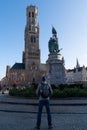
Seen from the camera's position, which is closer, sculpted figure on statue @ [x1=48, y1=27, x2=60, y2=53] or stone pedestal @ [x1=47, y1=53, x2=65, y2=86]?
stone pedestal @ [x1=47, y1=53, x2=65, y2=86]

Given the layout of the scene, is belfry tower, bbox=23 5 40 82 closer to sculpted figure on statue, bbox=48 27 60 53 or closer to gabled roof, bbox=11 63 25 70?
gabled roof, bbox=11 63 25 70

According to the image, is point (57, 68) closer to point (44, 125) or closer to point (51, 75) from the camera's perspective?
point (51, 75)

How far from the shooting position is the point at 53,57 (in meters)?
37.8

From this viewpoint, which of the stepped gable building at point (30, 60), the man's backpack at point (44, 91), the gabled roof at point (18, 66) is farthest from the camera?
the gabled roof at point (18, 66)

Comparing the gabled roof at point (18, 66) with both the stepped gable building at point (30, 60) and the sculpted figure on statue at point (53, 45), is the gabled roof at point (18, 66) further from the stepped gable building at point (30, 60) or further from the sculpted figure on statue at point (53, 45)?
the sculpted figure on statue at point (53, 45)

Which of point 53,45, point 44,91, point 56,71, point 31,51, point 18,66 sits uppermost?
point 31,51

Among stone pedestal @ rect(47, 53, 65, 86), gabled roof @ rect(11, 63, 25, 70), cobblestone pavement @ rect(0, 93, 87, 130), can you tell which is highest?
gabled roof @ rect(11, 63, 25, 70)

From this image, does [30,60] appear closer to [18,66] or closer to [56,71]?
[18,66]

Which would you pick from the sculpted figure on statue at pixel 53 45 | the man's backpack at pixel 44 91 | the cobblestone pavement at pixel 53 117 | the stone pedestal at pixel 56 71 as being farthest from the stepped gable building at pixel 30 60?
the man's backpack at pixel 44 91

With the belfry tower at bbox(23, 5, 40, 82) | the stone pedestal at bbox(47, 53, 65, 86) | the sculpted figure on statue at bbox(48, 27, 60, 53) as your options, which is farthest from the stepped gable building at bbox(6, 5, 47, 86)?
the stone pedestal at bbox(47, 53, 65, 86)

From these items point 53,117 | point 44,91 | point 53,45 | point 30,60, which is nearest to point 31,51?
point 30,60

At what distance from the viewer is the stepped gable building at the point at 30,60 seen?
116500 millimetres

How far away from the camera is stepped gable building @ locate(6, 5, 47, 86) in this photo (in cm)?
11650

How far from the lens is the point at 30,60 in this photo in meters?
116
